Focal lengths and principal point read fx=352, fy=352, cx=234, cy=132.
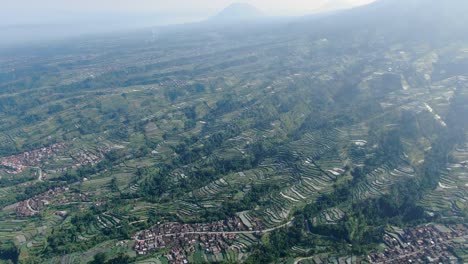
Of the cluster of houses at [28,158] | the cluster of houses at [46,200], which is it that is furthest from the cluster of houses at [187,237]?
the cluster of houses at [28,158]

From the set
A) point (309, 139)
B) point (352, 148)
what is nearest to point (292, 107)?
point (309, 139)

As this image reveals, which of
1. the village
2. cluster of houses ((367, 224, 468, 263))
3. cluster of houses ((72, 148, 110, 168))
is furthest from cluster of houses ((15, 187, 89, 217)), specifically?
cluster of houses ((367, 224, 468, 263))

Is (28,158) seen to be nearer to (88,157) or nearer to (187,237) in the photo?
(88,157)

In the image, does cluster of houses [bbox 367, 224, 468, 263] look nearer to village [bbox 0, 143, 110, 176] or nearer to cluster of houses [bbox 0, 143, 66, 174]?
village [bbox 0, 143, 110, 176]

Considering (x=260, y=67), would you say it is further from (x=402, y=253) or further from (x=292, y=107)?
(x=402, y=253)

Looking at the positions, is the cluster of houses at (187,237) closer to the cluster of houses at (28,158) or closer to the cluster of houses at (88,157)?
the cluster of houses at (88,157)
